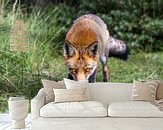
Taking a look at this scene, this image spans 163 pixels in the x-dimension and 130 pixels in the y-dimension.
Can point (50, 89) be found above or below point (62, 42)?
below

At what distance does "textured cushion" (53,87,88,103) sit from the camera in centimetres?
489

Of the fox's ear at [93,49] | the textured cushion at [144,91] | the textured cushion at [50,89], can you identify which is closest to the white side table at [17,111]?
the textured cushion at [50,89]

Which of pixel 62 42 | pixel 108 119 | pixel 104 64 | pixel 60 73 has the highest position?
pixel 62 42

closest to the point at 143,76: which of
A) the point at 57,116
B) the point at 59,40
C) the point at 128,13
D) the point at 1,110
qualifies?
the point at 128,13

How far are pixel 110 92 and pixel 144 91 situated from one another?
1.82ft

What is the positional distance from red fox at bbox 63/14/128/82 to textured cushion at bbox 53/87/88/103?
104 centimetres

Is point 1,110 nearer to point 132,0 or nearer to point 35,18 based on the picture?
point 35,18

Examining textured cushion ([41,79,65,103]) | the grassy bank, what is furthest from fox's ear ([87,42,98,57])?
textured cushion ([41,79,65,103])

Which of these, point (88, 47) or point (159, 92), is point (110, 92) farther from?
point (88, 47)

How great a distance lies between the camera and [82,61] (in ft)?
19.5

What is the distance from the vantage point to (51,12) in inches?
240

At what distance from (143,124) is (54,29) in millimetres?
2309

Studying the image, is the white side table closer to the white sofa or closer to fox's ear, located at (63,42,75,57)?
the white sofa

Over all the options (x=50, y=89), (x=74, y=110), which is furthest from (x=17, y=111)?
(x=74, y=110)
